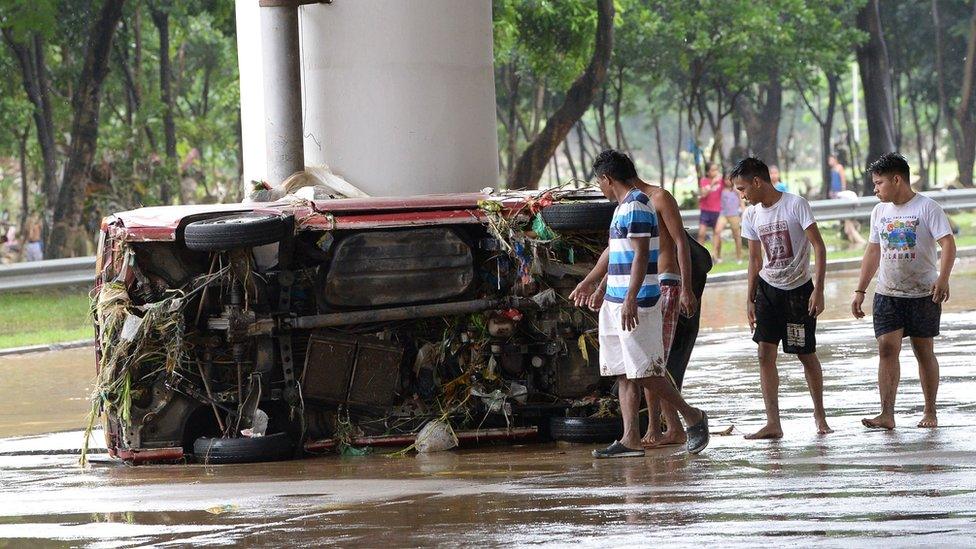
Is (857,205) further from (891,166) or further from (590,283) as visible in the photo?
(590,283)

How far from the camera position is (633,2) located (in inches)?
1469

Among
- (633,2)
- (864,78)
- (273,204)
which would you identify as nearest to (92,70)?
(633,2)

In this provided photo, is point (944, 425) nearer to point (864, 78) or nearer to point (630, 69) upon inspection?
point (864, 78)

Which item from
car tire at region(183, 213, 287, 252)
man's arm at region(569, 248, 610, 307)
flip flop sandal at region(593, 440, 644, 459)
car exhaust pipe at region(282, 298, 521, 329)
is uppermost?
car tire at region(183, 213, 287, 252)

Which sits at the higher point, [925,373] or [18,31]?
A: [18,31]

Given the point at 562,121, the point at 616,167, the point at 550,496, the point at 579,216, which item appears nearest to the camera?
→ the point at 550,496

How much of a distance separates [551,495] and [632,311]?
158 centimetres

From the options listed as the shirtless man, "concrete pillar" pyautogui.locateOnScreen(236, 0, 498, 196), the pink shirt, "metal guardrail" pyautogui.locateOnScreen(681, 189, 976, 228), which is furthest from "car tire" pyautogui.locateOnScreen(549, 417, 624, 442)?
the pink shirt

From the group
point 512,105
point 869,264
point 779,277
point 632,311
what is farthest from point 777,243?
point 512,105

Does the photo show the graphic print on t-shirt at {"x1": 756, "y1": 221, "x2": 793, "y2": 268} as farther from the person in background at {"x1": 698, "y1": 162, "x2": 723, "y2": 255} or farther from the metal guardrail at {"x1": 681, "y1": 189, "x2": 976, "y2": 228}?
the person in background at {"x1": 698, "y1": 162, "x2": 723, "y2": 255}

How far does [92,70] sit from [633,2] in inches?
554

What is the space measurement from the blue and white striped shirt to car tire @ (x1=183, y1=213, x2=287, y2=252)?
197 cm

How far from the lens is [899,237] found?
925 cm

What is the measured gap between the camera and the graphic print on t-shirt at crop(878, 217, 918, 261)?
30.2 ft
